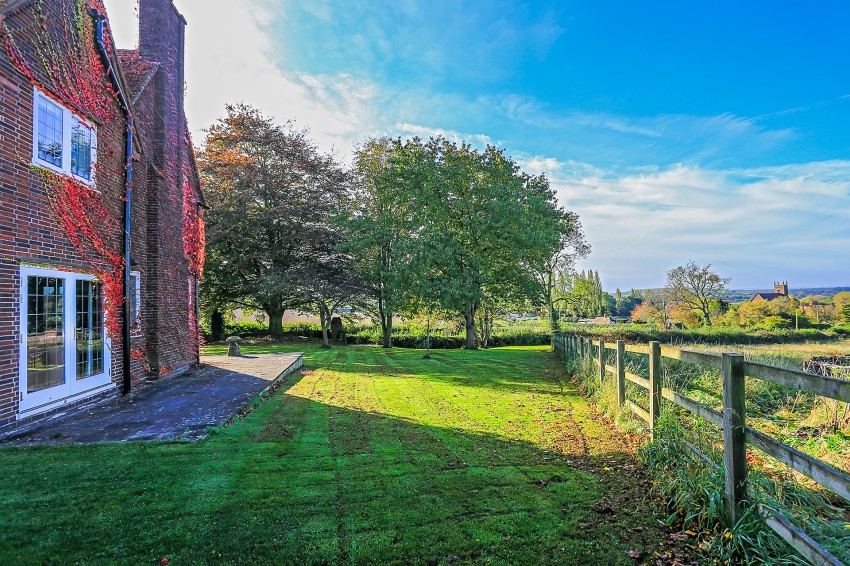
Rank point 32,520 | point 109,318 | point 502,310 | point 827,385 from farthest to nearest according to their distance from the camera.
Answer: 1. point 502,310
2. point 109,318
3. point 32,520
4. point 827,385

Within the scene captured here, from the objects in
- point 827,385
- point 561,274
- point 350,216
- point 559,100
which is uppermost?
point 559,100

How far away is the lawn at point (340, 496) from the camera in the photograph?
10.1 ft

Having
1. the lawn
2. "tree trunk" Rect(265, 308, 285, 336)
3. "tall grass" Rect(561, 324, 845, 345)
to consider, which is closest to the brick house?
the lawn

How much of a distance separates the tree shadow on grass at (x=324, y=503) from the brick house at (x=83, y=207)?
233 cm

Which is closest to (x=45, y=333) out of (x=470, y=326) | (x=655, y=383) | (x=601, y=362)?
(x=655, y=383)

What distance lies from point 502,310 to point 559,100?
16.5m

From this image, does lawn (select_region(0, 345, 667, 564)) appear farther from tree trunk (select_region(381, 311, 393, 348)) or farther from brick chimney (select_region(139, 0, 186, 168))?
tree trunk (select_region(381, 311, 393, 348))

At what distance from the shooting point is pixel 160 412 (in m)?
7.13

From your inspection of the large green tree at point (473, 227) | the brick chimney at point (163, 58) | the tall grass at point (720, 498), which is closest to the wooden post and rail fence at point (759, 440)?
the tall grass at point (720, 498)

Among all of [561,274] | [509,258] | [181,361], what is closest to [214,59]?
[181,361]

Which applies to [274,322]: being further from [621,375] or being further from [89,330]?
[621,375]

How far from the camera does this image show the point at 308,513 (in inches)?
142

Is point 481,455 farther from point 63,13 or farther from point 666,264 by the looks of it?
point 666,264

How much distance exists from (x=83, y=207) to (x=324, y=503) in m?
7.21
